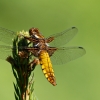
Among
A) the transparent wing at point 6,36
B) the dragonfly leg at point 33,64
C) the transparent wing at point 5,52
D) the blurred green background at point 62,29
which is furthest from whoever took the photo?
the blurred green background at point 62,29

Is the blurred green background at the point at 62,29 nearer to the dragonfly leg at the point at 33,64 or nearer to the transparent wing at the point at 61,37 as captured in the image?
the transparent wing at the point at 61,37

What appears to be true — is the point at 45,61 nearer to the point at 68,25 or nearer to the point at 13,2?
the point at 68,25

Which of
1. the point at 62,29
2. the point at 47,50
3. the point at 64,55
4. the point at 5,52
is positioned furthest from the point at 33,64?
the point at 62,29

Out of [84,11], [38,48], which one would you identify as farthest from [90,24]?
[38,48]

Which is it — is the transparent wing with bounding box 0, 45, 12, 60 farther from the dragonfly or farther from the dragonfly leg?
the dragonfly leg

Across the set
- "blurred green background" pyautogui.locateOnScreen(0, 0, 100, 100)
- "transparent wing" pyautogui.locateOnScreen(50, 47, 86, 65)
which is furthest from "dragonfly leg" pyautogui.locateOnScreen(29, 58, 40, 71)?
"blurred green background" pyautogui.locateOnScreen(0, 0, 100, 100)

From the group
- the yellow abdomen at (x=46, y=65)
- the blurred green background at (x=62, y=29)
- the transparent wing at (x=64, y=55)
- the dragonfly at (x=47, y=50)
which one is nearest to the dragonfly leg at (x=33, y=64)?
the dragonfly at (x=47, y=50)
